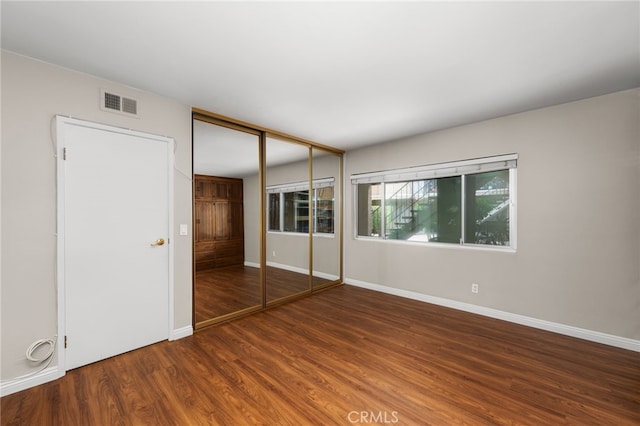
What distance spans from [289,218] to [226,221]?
82.6 inches

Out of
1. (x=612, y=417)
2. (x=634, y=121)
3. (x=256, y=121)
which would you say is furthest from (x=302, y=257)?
(x=634, y=121)

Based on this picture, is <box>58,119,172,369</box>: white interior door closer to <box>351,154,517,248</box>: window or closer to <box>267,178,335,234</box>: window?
<box>267,178,335,234</box>: window

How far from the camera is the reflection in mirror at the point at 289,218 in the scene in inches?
171

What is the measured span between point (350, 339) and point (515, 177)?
2750 mm

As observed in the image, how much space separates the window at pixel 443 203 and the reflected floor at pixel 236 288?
58.4 inches

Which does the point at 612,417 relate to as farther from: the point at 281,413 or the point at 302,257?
the point at 302,257

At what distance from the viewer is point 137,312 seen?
8.63 feet

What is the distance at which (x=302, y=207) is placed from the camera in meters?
4.75

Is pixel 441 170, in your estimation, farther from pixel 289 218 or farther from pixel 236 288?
pixel 236 288

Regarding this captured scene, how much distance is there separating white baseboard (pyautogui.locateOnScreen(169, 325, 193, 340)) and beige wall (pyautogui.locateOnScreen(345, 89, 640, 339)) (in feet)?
10.8

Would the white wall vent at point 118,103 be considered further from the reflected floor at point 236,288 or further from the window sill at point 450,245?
the window sill at point 450,245

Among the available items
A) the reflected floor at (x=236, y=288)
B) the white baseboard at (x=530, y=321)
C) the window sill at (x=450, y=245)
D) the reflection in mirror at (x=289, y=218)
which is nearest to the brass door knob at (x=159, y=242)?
the reflected floor at (x=236, y=288)

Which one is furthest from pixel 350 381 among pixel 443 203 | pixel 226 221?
pixel 226 221

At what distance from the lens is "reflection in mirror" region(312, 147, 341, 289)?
193 inches
